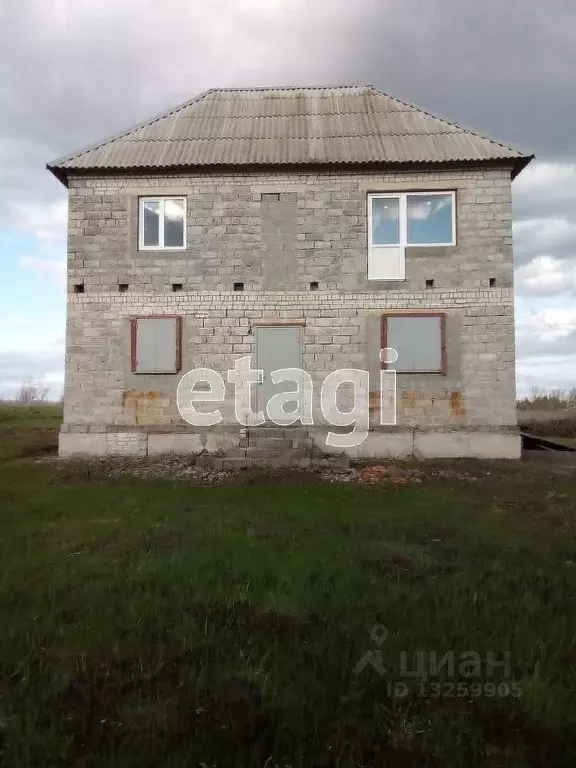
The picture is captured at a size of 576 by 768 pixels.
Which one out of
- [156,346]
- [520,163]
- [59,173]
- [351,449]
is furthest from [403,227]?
[59,173]

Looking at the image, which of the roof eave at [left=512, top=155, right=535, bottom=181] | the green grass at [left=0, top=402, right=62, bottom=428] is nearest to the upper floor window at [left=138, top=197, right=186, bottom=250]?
the roof eave at [left=512, top=155, right=535, bottom=181]

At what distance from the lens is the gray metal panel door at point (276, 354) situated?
13602mm

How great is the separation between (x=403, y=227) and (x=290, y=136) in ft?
12.9

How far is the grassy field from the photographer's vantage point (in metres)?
2.73

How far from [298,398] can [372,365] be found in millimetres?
2028

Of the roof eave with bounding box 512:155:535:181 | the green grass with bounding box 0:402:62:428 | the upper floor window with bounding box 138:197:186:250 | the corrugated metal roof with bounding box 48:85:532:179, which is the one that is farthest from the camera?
the green grass with bounding box 0:402:62:428

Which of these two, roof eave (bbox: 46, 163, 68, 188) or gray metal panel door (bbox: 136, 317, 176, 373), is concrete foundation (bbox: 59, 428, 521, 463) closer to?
gray metal panel door (bbox: 136, 317, 176, 373)

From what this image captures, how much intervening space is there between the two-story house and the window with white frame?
4cm

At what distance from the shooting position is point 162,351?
13695 mm

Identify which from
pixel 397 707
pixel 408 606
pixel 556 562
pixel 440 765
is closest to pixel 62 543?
pixel 408 606

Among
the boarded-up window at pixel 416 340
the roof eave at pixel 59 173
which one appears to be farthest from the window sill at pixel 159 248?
the boarded-up window at pixel 416 340

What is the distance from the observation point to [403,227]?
13.6 meters

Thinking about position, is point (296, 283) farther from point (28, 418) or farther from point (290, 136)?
point (28, 418)

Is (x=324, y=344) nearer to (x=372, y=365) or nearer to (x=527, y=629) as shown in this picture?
(x=372, y=365)
